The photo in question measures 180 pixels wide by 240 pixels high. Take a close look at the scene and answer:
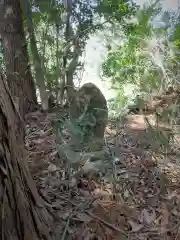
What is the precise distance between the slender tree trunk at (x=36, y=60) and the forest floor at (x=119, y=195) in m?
1.47

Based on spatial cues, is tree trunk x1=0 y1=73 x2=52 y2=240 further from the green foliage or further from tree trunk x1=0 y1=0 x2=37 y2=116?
the green foliage

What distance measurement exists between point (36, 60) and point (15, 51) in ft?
0.98

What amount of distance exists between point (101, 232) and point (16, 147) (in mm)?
735

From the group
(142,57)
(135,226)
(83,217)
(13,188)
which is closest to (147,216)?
(135,226)

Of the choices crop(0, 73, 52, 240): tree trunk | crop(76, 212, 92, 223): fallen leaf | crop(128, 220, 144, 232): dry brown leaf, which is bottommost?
crop(128, 220, 144, 232): dry brown leaf

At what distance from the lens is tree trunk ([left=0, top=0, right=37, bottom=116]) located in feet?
12.6

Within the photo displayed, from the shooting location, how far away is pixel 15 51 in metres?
Result: 3.90

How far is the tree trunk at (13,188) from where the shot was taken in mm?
1129

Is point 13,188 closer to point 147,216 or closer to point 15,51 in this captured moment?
point 147,216

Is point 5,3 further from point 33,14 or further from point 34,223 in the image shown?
point 34,223

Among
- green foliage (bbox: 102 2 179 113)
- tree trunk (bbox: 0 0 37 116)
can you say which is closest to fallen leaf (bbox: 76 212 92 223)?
tree trunk (bbox: 0 0 37 116)

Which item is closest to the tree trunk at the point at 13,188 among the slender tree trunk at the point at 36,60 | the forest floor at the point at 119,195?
the forest floor at the point at 119,195

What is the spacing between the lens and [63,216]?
1647 millimetres

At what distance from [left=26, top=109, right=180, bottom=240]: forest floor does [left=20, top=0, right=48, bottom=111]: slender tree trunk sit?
1470 millimetres
